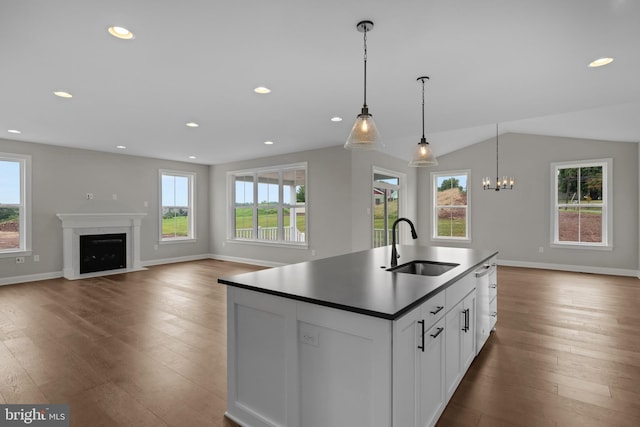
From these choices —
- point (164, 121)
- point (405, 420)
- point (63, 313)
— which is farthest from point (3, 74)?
point (405, 420)

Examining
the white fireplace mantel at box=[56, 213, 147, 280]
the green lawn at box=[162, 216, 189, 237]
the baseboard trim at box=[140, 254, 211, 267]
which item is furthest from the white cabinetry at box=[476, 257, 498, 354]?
the green lawn at box=[162, 216, 189, 237]

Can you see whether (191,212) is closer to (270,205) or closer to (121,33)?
(270,205)

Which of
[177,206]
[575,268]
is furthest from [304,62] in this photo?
[575,268]

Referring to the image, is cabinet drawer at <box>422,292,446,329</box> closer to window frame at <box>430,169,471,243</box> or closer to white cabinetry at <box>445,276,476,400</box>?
white cabinetry at <box>445,276,476,400</box>

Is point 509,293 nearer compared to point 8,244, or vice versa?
point 509,293

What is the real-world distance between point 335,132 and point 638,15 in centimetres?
366

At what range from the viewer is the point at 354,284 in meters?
1.91

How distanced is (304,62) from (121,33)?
4.43ft

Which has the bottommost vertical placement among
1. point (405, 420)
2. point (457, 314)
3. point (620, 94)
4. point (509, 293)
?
point (509, 293)

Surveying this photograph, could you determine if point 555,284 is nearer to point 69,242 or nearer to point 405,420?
point 405,420

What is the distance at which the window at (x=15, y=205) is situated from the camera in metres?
5.76

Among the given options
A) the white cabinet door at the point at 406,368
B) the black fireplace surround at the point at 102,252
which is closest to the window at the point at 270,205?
the black fireplace surround at the point at 102,252

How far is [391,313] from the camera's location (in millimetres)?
1367

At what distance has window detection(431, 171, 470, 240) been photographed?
27.7 ft
